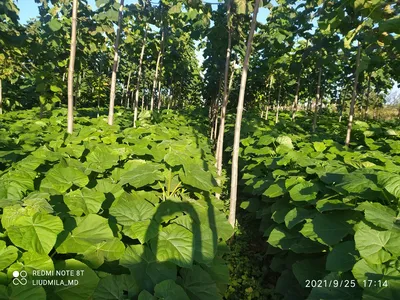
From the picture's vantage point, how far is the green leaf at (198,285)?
1.91m

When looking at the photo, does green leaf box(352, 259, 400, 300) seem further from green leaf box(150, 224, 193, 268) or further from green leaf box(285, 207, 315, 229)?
green leaf box(150, 224, 193, 268)

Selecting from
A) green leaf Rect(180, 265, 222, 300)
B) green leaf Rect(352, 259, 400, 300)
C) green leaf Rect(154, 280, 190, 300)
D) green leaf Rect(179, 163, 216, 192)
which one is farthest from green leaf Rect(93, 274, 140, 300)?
green leaf Rect(179, 163, 216, 192)

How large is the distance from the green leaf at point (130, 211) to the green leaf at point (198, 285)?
1.68 feet

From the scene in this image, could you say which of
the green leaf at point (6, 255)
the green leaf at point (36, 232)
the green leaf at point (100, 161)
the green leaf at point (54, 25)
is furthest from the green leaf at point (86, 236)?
Answer: the green leaf at point (54, 25)

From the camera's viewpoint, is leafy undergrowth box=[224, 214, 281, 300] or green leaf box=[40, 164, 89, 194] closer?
green leaf box=[40, 164, 89, 194]

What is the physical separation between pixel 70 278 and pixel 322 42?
6.60 m

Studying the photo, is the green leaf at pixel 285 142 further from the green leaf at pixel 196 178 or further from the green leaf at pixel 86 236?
the green leaf at pixel 86 236

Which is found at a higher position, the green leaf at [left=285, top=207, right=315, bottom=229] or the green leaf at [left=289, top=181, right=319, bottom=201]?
the green leaf at [left=289, top=181, right=319, bottom=201]

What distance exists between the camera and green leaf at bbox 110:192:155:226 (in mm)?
2197

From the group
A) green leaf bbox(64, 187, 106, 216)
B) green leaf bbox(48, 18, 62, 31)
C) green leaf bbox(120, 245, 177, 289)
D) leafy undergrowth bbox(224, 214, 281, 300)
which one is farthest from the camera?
green leaf bbox(48, 18, 62, 31)

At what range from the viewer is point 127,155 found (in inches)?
151

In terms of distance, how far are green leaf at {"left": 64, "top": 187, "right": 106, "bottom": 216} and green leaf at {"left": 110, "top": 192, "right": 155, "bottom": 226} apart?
0.13 m

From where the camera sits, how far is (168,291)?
164 cm

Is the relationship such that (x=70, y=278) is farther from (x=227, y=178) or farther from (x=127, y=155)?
(x=227, y=178)
